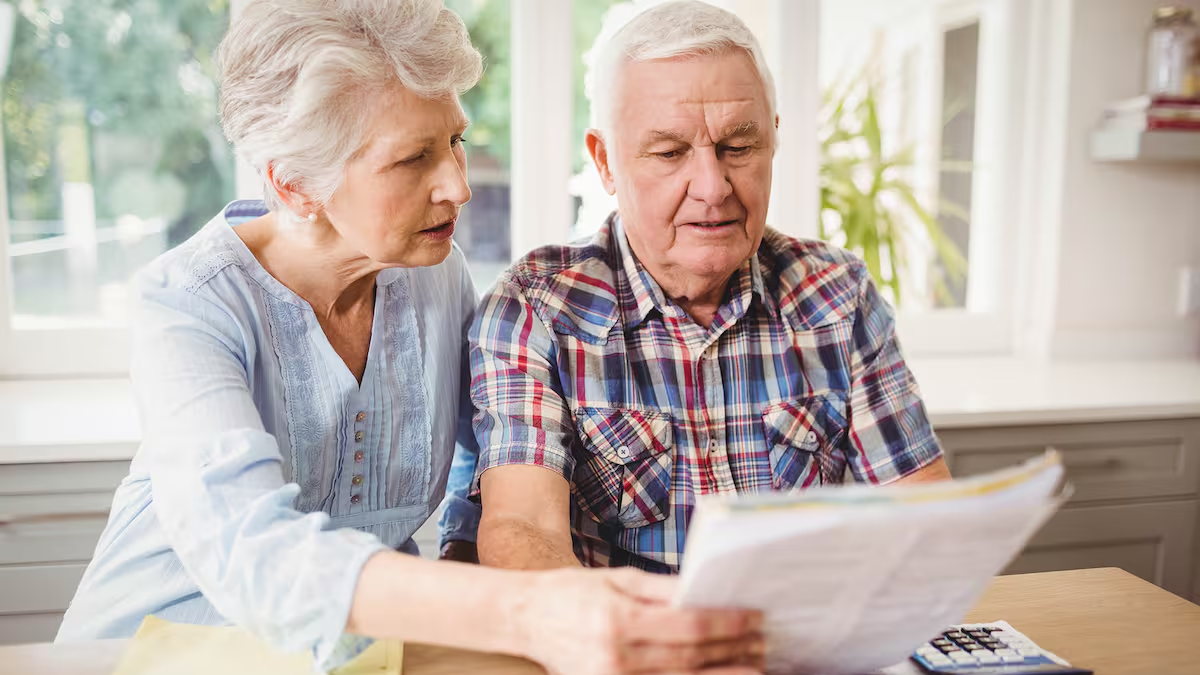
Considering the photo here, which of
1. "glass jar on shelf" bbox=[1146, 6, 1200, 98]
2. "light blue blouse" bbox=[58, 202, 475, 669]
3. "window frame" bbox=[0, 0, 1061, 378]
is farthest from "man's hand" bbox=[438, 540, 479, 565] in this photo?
"glass jar on shelf" bbox=[1146, 6, 1200, 98]

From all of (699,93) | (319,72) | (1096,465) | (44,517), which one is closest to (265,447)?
(319,72)

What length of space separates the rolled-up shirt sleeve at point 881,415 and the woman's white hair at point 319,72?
26.8 inches

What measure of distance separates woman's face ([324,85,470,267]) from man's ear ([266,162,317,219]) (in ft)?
0.08

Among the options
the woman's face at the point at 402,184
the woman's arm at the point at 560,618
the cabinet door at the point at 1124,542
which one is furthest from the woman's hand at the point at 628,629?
the cabinet door at the point at 1124,542

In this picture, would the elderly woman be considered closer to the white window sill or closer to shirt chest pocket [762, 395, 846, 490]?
shirt chest pocket [762, 395, 846, 490]

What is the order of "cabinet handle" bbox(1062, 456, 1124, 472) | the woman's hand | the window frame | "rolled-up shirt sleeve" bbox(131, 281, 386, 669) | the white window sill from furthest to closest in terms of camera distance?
the window frame
"cabinet handle" bbox(1062, 456, 1124, 472)
the white window sill
"rolled-up shirt sleeve" bbox(131, 281, 386, 669)
the woman's hand

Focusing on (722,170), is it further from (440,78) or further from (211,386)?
(211,386)

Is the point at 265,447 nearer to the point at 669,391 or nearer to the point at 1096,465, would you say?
the point at 669,391

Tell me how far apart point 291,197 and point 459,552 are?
0.52m

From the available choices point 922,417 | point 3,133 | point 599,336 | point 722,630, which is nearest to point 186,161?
point 3,133

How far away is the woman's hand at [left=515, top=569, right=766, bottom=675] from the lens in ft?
2.42

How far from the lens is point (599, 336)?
1332 mm

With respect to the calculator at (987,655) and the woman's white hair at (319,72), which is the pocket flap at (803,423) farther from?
the woman's white hair at (319,72)

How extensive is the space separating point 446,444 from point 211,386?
A: 0.40 metres
